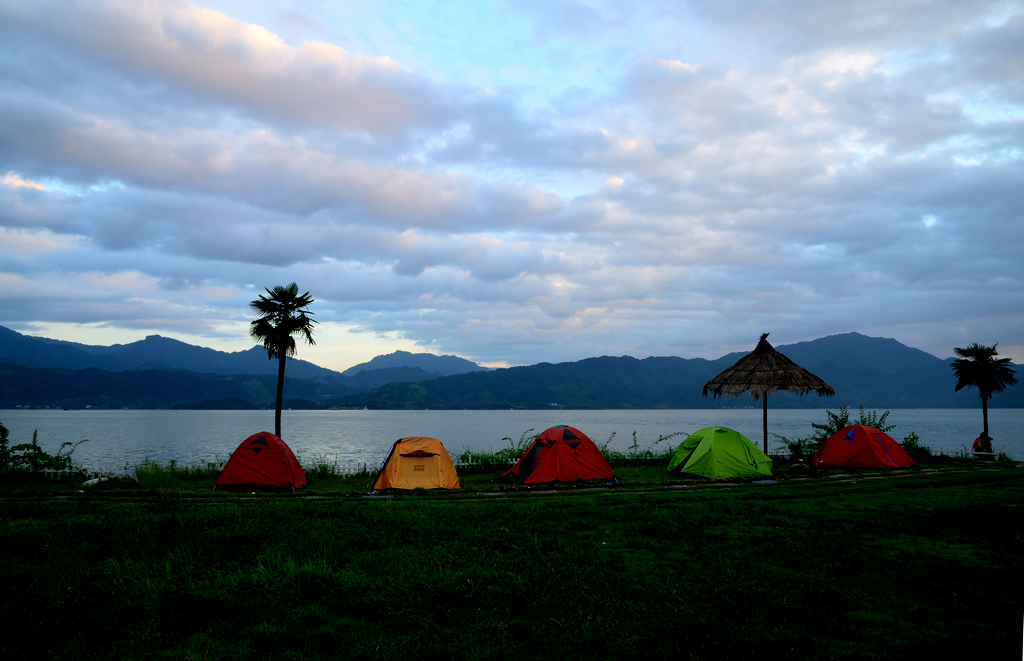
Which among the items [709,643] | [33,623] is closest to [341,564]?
[33,623]

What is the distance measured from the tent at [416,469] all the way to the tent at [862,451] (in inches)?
684

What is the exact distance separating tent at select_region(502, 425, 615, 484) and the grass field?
714cm

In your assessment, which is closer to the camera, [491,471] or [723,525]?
[723,525]

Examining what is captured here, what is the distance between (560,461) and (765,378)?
1472 cm

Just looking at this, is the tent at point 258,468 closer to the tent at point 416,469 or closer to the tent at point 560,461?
the tent at point 416,469

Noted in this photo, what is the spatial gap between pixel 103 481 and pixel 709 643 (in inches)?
794

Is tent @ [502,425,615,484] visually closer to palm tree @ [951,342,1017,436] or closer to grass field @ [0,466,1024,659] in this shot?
grass field @ [0,466,1024,659]

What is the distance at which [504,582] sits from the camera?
800cm

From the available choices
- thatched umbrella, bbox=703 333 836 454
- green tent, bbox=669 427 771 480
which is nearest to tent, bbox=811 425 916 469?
thatched umbrella, bbox=703 333 836 454

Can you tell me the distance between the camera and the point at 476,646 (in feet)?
20.1

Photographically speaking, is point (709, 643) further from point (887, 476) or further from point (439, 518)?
point (887, 476)

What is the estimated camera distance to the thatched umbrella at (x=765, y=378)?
28.0 metres

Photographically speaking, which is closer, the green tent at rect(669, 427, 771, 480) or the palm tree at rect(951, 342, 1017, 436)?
the green tent at rect(669, 427, 771, 480)

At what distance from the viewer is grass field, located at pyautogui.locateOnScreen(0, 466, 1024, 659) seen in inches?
244
